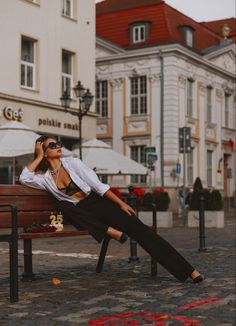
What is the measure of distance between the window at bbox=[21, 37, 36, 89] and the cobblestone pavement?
1667 centimetres

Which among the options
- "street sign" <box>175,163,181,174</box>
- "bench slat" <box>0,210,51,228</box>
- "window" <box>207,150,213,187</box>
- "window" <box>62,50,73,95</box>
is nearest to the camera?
"bench slat" <box>0,210,51,228</box>

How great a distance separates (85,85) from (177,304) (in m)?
23.4

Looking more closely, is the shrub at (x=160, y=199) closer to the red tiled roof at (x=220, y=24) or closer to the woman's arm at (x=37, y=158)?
the woman's arm at (x=37, y=158)

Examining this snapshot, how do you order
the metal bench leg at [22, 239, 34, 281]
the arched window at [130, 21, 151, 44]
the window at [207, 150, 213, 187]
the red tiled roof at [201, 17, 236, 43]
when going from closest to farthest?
1. the metal bench leg at [22, 239, 34, 281]
2. the arched window at [130, 21, 151, 44]
3. the window at [207, 150, 213, 187]
4. the red tiled roof at [201, 17, 236, 43]

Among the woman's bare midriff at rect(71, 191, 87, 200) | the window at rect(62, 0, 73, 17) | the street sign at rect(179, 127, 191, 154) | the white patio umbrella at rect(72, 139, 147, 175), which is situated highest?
the window at rect(62, 0, 73, 17)

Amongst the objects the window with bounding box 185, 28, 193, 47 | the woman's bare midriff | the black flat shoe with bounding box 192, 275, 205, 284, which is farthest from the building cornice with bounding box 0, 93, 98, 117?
the black flat shoe with bounding box 192, 275, 205, 284

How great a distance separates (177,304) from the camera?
232 inches

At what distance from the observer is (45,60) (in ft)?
87.5

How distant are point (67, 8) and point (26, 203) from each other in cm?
2299

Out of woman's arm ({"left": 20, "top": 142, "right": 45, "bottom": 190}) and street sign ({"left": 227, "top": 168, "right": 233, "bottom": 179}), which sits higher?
street sign ({"left": 227, "top": 168, "right": 233, "bottom": 179})

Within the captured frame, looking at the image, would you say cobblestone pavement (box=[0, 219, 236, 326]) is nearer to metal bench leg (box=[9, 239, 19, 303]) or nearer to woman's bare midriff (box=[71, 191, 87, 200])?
metal bench leg (box=[9, 239, 19, 303])

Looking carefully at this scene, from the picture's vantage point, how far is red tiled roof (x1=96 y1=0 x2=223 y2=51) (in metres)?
40.8

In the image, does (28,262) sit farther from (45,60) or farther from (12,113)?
(45,60)

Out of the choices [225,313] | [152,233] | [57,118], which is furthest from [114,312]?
[57,118]
